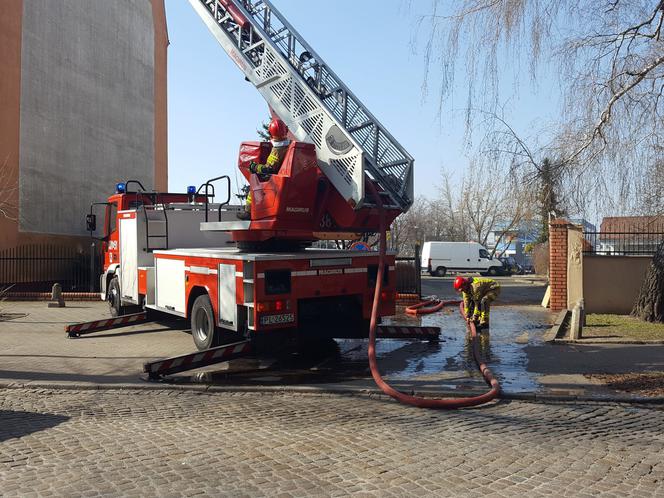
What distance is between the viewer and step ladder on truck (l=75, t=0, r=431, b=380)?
8.64 metres

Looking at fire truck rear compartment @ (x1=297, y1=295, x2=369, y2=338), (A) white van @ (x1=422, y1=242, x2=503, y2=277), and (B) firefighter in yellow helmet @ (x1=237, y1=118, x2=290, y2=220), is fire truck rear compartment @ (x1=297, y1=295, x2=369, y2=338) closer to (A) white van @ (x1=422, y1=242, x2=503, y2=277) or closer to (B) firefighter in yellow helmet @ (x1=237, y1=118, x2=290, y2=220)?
(B) firefighter in yellow helmet @ (x1=237, y1=118, x2=290, y2=220)

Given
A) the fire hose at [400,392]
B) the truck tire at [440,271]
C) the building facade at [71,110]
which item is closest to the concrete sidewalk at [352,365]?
the fire hose at [400,392]

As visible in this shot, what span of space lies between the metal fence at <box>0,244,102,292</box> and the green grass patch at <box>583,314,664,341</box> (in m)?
14.5

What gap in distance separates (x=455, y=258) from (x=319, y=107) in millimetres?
35905

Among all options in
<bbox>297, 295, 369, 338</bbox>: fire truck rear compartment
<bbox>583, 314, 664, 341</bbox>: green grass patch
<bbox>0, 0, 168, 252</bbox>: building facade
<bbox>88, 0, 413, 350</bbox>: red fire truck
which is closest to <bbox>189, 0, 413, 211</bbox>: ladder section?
<bbox>88, 0, 413, 350</bbox>: red fire truck

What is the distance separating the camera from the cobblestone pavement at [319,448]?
4.46 m

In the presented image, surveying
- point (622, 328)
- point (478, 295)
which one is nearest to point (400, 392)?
point (478, 295)

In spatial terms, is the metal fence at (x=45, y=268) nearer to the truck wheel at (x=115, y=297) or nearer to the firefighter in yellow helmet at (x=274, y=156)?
the truck wheel at (x=115, y=297)

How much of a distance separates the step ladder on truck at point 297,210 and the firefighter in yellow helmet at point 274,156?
0.35 feet

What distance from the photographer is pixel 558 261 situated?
1526cm

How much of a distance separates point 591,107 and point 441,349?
476 cm

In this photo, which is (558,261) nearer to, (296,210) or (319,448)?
(296,210)

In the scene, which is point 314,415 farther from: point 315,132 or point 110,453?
point 315,132

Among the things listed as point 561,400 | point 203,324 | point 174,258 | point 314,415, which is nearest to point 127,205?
point 174,258
